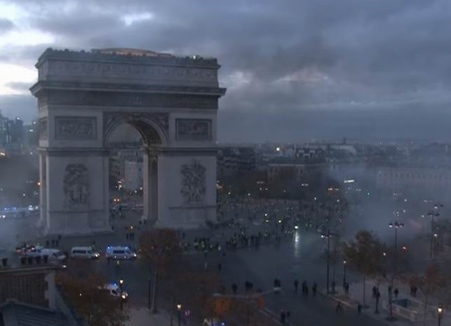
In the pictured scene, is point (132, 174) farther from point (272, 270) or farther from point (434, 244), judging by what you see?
point (272, 270)

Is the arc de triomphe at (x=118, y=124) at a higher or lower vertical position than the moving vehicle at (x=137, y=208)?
higher

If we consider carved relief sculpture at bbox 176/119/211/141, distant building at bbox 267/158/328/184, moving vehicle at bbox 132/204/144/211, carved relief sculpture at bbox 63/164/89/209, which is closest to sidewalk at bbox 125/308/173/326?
carved relief sculpture at bbox 63/164/89/209

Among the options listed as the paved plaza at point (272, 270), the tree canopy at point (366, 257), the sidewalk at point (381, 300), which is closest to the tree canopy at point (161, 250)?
the paved plaza at point (272, 270)

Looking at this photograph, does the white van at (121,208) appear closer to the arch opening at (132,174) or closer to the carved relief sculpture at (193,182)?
the arch opening at (132,174)

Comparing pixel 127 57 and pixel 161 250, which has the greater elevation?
pixel 127 57

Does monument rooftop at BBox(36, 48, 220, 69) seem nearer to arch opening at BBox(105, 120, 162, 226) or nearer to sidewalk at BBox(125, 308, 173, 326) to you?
arch opening at BBox(105, 120, 162, 226)

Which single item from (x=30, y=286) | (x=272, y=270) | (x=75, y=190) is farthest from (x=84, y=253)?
(x=30, y=286)

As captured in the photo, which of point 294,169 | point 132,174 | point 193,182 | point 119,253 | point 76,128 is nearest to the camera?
point 119,253
